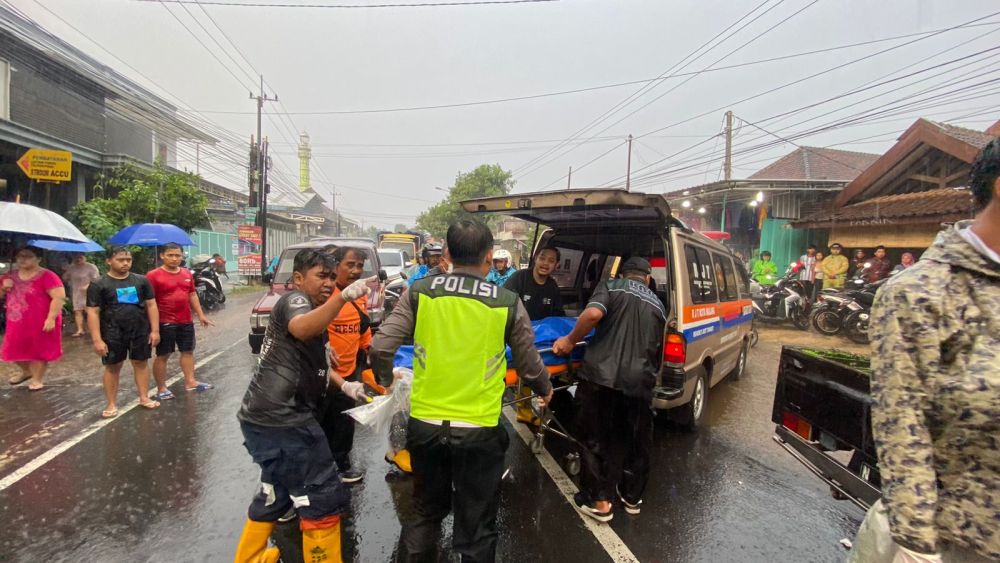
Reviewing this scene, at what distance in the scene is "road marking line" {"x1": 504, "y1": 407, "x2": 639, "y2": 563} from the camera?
2.75 m

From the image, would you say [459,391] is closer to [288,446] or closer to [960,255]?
[288,446]

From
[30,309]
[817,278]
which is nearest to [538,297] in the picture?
[30,309]

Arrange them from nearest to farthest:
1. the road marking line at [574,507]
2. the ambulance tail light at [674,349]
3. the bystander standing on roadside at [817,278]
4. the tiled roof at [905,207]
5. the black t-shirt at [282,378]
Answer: the black t-shirt at [282,378], the road marking line at [574,507], the ambulance tail light at [674,349], the tiled roof at [905,207], the bystander standing on roadside at [817,278]

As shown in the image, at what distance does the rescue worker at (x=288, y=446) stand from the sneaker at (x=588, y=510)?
163 centimetres

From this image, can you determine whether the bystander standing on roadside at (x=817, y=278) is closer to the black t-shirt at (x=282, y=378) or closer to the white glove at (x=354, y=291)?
the white glove at (x=354, y=291)

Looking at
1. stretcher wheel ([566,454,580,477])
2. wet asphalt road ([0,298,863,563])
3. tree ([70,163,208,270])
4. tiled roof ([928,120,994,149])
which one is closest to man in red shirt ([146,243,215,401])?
wet asphalt road ([0,298,863,563])

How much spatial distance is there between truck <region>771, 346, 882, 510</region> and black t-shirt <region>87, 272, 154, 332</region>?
18.7ft

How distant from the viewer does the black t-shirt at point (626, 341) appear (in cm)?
299

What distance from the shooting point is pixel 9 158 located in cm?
1110

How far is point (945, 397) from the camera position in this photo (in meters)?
1.24

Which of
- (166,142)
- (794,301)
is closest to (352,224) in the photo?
(166,142)

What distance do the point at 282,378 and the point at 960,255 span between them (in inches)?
101

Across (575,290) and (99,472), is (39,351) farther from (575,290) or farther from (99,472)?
(575,290)

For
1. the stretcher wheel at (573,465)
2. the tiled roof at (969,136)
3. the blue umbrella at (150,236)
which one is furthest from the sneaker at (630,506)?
the tiled roof at (969,136)
